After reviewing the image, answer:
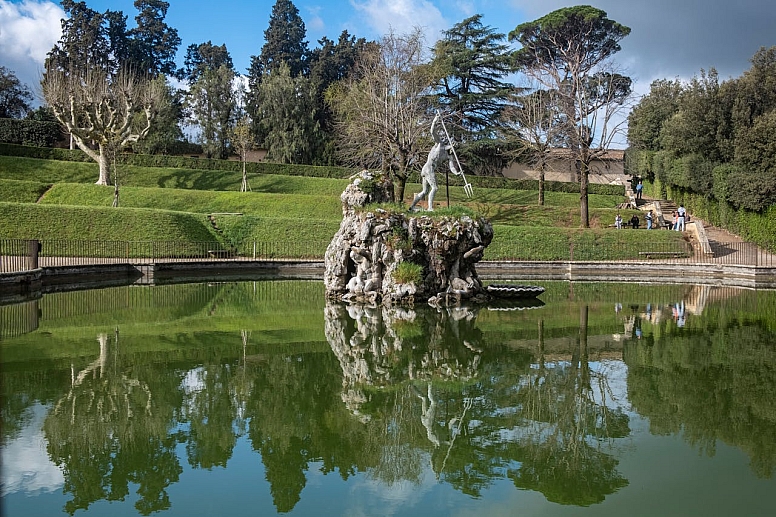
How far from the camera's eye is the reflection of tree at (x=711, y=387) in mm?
7211

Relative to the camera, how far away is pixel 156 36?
74.1m

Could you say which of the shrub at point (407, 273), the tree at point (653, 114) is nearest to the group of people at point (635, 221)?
the tree at point (653, 114)

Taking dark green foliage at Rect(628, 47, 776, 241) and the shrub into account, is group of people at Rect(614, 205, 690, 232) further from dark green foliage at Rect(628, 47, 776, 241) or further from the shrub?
the shrub

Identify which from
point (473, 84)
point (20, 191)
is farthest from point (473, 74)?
point (20, 191)

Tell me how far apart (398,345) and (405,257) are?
251 inches

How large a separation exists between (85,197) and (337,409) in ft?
110

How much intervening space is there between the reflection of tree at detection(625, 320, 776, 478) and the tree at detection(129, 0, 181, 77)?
69.4 meters

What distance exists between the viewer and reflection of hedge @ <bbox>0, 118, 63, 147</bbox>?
1842 inches

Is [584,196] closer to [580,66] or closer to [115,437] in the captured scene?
[580,66]

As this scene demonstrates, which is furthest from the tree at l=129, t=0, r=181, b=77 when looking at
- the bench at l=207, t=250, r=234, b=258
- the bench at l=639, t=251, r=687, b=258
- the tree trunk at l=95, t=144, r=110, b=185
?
the bench at l=639, t=251, r=687, b=258

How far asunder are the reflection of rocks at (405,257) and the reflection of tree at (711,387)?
6.25 metres

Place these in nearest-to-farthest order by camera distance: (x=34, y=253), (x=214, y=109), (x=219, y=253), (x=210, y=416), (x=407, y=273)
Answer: (x=210, y=416)
(x=407, y=273)
(x=34, y=253)
(x=219, y=253)
(x=214, y=109)

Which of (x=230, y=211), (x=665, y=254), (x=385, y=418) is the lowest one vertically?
(x=385, y=418)

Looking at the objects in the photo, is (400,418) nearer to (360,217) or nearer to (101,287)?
(360,217)
